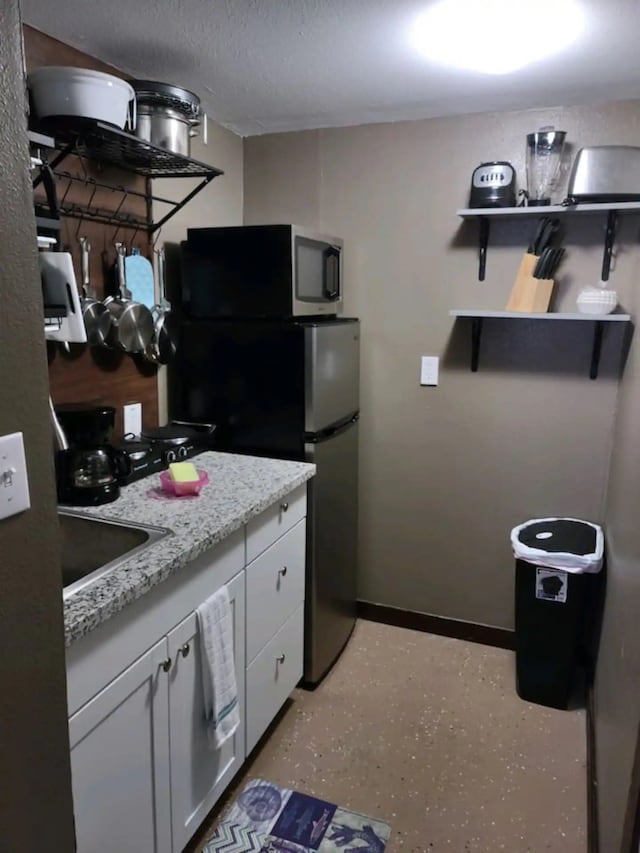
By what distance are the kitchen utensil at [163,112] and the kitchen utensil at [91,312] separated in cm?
39

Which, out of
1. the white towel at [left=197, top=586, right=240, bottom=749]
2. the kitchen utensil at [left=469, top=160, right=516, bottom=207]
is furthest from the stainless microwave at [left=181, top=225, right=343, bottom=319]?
the white towel at [left=197, top=586, right=240, bottom=749]

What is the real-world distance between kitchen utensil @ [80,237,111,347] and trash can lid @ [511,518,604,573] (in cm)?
165

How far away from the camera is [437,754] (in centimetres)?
203

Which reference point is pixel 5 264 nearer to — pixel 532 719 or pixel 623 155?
pixel 623 155

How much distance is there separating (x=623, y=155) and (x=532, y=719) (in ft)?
6.59

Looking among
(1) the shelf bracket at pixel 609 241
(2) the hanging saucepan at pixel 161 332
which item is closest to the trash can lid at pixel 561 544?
(1) the shelf bracket at pixel 609 241

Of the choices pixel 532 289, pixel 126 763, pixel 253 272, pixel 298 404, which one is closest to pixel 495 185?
pixel 532 289

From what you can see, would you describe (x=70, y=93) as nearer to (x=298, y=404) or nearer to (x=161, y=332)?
(x=161, y=332)

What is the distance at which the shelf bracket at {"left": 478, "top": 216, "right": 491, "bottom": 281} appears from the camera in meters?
2.37

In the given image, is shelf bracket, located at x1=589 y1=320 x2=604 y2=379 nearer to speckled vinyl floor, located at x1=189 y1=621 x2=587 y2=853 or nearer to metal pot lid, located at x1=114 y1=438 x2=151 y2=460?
speckled vinyl floor, located at x1=189 y1=621 x2=587 y2=853

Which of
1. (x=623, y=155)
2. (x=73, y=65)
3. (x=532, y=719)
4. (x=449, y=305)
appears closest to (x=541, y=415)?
(x=449, y=305)

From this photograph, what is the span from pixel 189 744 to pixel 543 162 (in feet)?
7.14

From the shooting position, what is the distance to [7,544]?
0.80 m

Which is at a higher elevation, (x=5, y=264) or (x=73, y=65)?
(x=73, y=65)
